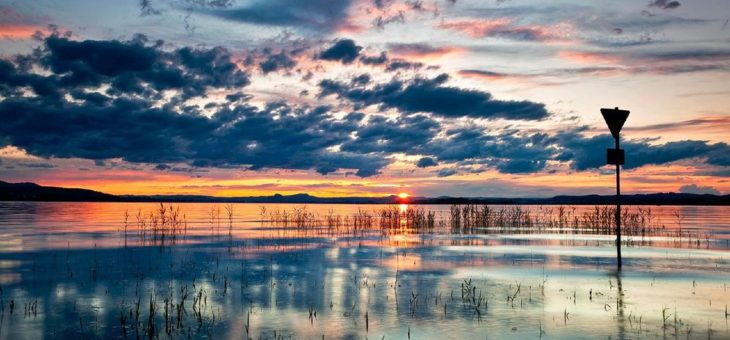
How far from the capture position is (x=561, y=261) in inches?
927

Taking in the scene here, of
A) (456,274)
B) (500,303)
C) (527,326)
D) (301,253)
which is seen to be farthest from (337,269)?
(527,326)

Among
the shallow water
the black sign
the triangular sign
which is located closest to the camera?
the shallow water

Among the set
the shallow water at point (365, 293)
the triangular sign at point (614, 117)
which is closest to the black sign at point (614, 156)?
the triangular sign at point (614, 117)

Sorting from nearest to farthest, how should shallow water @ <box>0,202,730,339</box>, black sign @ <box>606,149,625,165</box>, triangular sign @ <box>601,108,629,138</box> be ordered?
shallow water @ <box>0,202,730,339</box> → black sign @ <box>606,149,625,165</box> → triangular sign @ <box>601,108,629,138</box>

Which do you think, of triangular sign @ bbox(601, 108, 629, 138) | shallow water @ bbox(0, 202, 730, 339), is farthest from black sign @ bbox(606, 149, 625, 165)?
shallow water @ bbox(0, 202, 730, 339)

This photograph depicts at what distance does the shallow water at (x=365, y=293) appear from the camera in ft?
37.7

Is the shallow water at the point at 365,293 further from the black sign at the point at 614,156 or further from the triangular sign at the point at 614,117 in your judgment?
the triangular sign at the point at 614,117

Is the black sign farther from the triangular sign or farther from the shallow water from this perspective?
the shallow water

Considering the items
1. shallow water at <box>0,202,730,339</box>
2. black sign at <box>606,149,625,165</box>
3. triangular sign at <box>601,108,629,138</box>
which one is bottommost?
shallow water at <box>0,202,730,339</box>

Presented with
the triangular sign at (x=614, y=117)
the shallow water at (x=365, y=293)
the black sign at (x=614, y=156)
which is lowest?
the shallow water at (x=365, y=293)

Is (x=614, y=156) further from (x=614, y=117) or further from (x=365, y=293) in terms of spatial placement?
(x=365, y=293)

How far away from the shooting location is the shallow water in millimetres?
11492

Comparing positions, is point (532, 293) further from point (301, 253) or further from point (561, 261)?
point (301, 253)

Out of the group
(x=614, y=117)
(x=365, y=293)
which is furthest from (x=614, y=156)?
(x=365, y=293)
